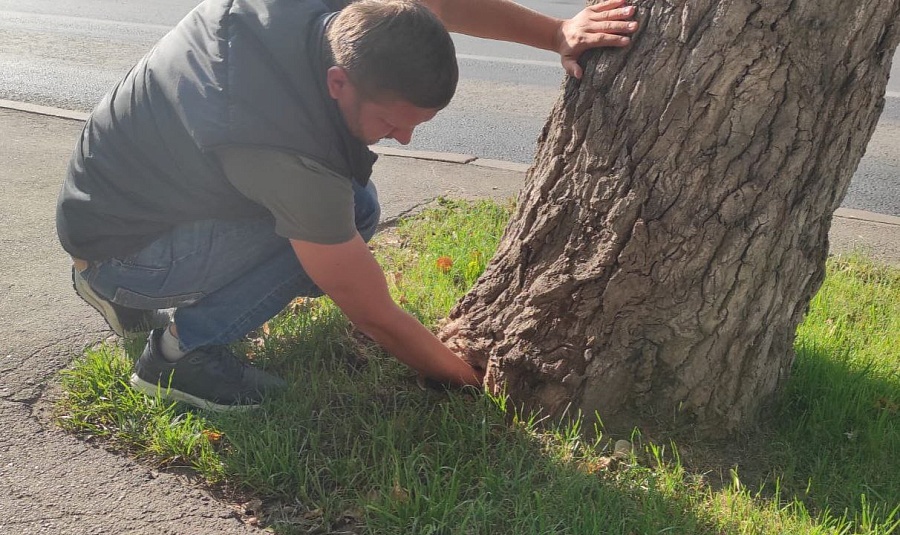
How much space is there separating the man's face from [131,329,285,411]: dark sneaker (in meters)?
0.95

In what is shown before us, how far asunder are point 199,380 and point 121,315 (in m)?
0.44

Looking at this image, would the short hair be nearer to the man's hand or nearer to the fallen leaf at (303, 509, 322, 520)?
the man's hand

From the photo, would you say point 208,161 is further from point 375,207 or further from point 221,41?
point 375,207

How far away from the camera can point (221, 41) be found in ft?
7.38

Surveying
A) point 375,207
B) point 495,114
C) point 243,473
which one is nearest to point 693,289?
point 375,207

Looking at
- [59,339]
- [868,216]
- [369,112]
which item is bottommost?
[59,339]

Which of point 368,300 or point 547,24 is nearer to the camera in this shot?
point 368,300

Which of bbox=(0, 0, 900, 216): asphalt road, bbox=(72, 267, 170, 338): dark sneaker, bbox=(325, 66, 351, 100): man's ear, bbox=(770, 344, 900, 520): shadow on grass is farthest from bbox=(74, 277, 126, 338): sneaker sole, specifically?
bbox=(0, 0, 900, 216): asphalt road

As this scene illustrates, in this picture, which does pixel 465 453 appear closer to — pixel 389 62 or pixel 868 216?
pixel 389 62

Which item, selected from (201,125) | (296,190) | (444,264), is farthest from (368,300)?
(444,264)

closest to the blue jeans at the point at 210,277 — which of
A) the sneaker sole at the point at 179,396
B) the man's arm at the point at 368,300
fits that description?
the sneaker sole at the point at 179,396

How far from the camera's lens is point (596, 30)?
7.86ft

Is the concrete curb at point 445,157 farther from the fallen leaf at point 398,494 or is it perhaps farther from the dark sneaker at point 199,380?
the fallen leaf at point 398,494

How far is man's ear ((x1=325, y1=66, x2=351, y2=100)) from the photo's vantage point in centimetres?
213
